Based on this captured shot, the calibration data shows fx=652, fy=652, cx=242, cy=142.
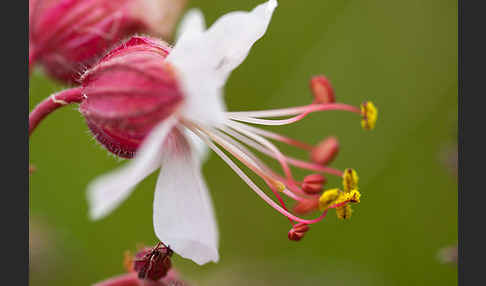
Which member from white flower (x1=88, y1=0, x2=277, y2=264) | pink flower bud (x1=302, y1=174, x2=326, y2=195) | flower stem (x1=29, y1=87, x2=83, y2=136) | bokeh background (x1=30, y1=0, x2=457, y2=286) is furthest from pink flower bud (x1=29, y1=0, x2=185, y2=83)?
bokeh background (x1=30, y1=0, x2=457, y2=286)

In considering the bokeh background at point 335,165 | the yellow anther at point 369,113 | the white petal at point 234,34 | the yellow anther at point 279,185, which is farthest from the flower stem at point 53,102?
the bokeh background at point 335,165

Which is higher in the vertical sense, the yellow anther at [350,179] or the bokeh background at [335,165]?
the bokeh background at [335,165]

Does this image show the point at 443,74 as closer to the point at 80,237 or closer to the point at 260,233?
the point at 260,233

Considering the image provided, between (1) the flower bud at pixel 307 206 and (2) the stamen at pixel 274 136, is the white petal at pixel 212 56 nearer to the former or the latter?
(2) the stamen at pixel 274 136

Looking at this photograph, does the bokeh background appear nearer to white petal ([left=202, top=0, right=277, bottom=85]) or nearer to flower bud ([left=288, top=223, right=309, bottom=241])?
flower bud ([left=288, top=223, right=309, bottom=241])

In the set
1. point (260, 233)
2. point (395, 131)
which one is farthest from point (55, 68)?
point (395, 131)

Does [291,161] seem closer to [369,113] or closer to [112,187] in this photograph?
[369,113]
